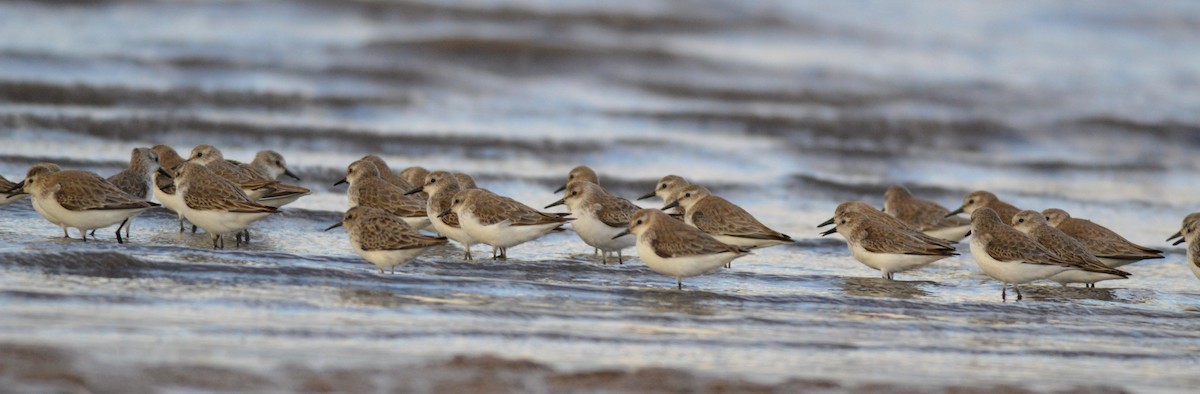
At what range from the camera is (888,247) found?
31.9 ft

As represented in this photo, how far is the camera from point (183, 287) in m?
7.61

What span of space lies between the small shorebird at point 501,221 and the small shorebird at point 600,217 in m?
0.30

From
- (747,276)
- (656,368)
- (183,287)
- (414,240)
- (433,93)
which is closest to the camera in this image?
(656,368)

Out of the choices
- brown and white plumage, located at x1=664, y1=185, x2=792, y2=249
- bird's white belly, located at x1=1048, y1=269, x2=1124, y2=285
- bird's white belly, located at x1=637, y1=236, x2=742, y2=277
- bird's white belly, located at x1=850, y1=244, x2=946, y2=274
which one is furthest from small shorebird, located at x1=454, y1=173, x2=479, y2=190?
bird's white belly, located at x1=1048, y1=269, x2=1124, y2=285

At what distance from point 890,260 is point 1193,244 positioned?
7.45 ft

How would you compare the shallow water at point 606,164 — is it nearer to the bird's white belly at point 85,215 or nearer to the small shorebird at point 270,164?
the bird's white belly at point 85,215

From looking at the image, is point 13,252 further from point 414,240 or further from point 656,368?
point 656,368

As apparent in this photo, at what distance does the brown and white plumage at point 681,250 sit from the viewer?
8.87 meters

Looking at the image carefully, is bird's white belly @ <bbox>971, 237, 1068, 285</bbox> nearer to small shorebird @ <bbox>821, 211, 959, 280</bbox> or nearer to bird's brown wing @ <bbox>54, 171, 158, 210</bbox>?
small shorebird @ <bbox>821, 211, 959, 280</bbox>

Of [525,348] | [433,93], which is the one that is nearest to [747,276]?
[525,348]

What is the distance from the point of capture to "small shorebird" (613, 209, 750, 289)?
887 cm

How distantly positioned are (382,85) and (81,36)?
16.5ft

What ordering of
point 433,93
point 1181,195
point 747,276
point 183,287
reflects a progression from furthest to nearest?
point 433,93, point 1181,195, point 747,276, point 183,287

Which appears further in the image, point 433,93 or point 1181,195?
point 433,93
